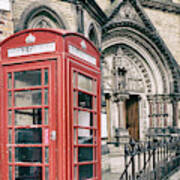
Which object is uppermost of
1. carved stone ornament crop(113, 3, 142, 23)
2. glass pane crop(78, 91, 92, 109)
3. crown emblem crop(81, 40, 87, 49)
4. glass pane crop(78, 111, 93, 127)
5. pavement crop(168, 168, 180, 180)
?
carved stone ornament crop(113, 3, 142, 23)

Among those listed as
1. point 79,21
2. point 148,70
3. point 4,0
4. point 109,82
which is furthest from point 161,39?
point 4,0

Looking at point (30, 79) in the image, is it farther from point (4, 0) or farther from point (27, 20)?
point (27, 20)

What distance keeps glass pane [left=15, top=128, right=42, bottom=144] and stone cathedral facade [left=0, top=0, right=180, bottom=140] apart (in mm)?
9473

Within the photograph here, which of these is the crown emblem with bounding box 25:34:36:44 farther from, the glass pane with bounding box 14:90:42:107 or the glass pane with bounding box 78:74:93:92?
the glass pane with bounding box 78:74:93:92

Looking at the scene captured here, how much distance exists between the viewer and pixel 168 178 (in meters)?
8.23

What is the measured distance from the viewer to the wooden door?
16.5m

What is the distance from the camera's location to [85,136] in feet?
15.1

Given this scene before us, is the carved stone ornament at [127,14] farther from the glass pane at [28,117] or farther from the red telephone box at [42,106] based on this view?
the glass pane at [28,117]

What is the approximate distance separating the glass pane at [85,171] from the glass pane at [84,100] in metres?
0.76

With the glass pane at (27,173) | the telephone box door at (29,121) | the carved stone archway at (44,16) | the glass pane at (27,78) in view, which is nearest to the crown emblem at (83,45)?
the telephone box door at (29,121)

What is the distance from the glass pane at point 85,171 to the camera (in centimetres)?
451

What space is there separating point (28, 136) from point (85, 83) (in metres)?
0.98

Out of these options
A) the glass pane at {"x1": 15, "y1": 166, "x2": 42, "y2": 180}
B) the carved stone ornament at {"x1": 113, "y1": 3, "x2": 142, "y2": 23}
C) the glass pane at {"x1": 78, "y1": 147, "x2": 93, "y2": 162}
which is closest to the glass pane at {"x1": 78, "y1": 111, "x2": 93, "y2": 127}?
the glass pane at {"x1": 78, "y1": 147, "x2": 93, "y2": 162}

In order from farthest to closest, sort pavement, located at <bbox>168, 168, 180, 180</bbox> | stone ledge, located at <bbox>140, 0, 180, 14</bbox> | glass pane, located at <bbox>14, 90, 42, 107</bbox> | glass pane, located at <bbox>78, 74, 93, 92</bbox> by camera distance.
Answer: stone ledge, located at <bbox>140, 0, 180, 14</bbox>, pavement, located at <bbox>168, 168, 180, 180</bbox>, glass pane, located at <bbox>78, 74, 93, 92</bbox>, glass pane, located at <bbox>14, 90, 42, 107</bbox>
